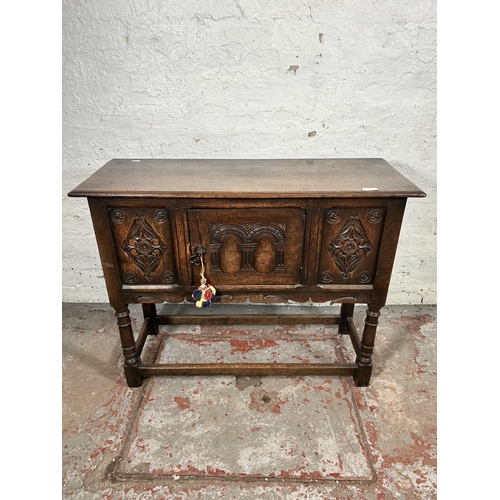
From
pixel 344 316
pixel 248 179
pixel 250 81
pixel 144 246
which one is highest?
pixel 250 81

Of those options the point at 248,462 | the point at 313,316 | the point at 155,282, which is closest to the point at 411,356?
the point at 313,316

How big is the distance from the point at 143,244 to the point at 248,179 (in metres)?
0.66

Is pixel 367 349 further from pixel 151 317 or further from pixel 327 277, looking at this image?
pixel 151 317

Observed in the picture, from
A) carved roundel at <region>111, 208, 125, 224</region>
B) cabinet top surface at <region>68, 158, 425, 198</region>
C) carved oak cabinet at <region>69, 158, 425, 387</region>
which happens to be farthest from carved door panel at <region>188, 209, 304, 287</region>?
carved roundel at <region>111, 208, 125, 224</region>

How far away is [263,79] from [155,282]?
1458mm

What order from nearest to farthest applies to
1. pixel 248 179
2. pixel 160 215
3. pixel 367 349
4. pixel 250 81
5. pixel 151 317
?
pixel 160 215
pixel 248 179
pixel 367 349
pixel 250 81
pixel 151 317

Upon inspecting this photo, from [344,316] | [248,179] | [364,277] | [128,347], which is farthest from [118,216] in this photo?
[344,316]

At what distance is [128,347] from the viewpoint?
228 centimetres

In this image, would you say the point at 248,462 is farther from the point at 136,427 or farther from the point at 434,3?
the point at 434,3

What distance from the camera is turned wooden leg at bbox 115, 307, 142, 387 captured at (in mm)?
2172

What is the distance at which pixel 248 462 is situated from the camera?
194 centimetres

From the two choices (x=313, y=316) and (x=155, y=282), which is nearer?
(x=155, y=282)

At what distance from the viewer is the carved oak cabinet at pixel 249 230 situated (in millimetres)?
1804

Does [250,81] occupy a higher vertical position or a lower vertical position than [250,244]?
higher
